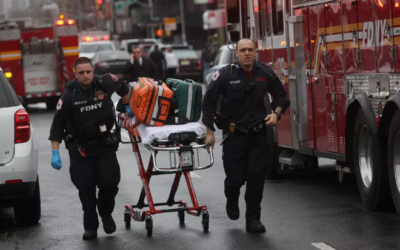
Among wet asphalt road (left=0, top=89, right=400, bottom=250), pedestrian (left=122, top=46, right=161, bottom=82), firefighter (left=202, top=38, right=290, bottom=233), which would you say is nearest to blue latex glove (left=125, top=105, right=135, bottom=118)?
firefighter (left=202, top=38, right=290, bottom=233)

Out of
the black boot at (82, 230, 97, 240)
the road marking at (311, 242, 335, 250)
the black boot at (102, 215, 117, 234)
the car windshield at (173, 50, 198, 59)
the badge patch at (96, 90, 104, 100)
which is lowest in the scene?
the car windshield at (173, 50, 198, 59)

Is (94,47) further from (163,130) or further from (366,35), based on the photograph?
(163,130)

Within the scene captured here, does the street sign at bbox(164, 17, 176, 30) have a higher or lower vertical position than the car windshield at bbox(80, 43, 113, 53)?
higher

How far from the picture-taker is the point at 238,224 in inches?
356

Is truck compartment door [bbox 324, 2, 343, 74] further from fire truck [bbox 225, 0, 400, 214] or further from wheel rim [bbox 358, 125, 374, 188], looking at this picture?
wheel rim [bbox 358, 125, 374, 188]

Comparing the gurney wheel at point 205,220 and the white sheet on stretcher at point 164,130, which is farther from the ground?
the white sheet on stretcher at point 164,130

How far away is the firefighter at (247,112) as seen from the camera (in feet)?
28.0

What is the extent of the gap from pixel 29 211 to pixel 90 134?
4.60ft

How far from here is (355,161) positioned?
9.69 meters

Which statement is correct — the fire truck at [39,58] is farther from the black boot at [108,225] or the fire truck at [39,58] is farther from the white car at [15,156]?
the black boot at [108,225]

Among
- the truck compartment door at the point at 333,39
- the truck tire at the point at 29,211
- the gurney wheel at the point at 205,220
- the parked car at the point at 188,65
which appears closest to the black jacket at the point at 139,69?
the truck compartment door at the point at 333,39

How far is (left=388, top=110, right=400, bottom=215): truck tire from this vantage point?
8545 millimetres

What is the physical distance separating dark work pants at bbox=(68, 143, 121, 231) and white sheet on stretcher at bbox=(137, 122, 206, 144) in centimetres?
40

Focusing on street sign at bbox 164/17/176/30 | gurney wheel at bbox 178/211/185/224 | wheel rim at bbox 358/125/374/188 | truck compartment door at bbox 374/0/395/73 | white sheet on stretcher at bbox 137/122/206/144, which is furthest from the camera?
street sign at bbox 164/17/176/30
